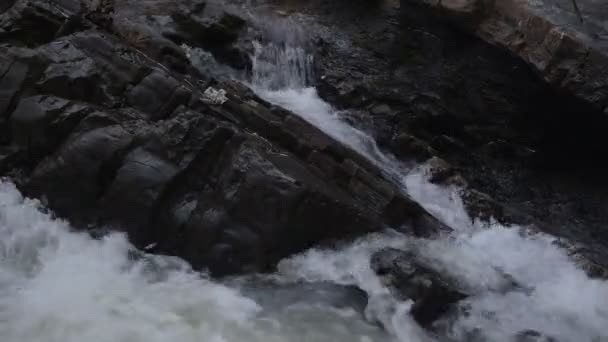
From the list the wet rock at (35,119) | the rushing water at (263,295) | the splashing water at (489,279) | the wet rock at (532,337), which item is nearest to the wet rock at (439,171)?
the splashing water at (489,279)

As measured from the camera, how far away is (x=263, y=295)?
6.24 metres

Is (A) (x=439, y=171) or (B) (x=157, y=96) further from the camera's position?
(A) (x=439, y=171)

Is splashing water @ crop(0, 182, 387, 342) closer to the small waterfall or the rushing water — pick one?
the rushing water

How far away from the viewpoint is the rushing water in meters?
5.58

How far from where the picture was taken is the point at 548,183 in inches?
373

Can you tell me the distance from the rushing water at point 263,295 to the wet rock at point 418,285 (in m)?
0.11

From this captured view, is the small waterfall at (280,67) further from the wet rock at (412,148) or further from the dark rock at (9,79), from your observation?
the dark rock at (9,79)

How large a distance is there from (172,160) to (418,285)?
2971mm

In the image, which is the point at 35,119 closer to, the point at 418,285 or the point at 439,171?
the point at 418,285

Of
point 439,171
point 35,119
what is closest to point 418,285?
point 439,171

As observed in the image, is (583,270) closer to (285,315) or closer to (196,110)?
(285,315)

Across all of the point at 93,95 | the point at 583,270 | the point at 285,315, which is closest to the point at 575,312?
the point at 583,270

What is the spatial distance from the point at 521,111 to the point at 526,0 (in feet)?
5.65

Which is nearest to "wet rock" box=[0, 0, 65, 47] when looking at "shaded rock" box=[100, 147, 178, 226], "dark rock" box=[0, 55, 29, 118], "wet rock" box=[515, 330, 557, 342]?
"dark rock" box=[0, 55, 29, 118]
